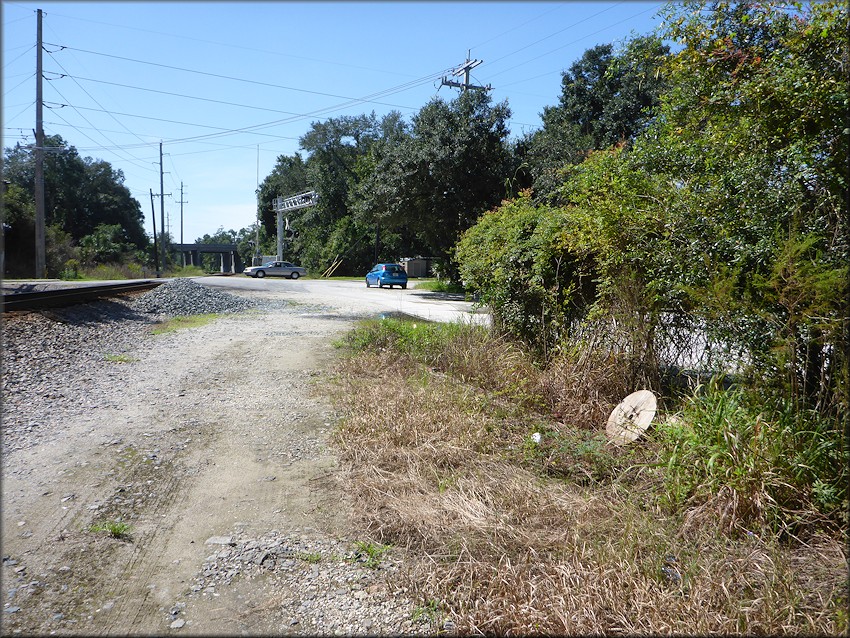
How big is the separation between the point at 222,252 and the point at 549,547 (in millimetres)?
95477

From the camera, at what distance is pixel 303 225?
6128cm

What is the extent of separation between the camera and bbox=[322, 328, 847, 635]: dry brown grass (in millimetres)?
2979

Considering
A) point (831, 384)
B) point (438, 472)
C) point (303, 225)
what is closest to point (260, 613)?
point (438, 472)

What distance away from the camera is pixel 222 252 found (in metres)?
92.3

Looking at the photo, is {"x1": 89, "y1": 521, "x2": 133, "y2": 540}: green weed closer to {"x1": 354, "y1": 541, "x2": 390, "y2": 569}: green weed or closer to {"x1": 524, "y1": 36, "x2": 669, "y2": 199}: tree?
{"x1": 354, "y1": 541, "x2": 390, "y2": 569}: green weed

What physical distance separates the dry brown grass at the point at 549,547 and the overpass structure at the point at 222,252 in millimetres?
84078

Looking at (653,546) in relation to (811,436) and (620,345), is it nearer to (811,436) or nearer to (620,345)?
(811,436)

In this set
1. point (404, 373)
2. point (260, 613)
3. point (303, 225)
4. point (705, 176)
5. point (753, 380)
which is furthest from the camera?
point (303, 225)

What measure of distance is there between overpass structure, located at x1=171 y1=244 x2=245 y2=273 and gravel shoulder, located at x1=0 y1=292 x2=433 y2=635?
266 ft

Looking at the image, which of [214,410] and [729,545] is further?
[214,410]

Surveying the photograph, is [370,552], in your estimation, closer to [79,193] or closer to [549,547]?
[549,547]

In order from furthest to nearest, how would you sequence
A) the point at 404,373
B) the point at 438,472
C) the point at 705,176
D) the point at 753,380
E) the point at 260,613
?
the point at 404,373 < the point at 705,176 < the point at 438,472 < the point at 753,380 < the point at 260,613

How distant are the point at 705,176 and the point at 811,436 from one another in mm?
2350

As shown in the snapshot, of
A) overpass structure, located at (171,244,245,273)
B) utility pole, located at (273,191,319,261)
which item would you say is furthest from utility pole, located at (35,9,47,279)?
overpass structure, located at (171,244,245,273)
